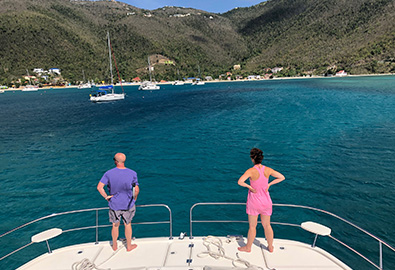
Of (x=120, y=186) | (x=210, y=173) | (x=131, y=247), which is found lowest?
(x=210, y=173)

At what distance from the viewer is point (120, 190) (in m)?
5.27

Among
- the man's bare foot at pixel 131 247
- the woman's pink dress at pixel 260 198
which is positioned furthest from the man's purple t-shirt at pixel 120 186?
the woman's pink dress at pixel 260 198

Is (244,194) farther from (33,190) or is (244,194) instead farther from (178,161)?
(33,190)

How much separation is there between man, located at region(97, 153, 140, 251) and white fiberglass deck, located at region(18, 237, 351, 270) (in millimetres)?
376

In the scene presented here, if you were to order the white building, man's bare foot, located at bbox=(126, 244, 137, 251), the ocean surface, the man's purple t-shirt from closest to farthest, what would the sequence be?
the man's purple t-shirt → man's bare foot, located at bbox=(126, 244, 137, 251) → the ocean surface → the white building

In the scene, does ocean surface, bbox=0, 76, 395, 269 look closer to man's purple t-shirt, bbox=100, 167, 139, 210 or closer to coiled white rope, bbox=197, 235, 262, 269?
coiled white rope, bbox=197, 235, 262, 269

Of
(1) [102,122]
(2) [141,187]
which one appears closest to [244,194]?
(2) [141,187]

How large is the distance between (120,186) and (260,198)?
3167 millimetres

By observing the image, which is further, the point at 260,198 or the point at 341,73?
the point at 341,73

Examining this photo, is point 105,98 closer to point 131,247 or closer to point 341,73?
point 131,247

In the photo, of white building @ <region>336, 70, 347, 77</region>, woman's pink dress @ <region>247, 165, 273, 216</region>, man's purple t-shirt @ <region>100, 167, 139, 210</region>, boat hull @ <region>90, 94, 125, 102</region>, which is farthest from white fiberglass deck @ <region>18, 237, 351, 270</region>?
white building @ <region>336, 70, 347, 77</region>

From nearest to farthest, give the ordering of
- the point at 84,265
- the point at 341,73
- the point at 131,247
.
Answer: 1. the point at 84,265
2. the point at 131,247
3. the point at 341,73

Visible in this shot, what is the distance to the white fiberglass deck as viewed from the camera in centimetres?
483

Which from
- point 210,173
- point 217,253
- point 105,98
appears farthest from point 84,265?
point 105,98
